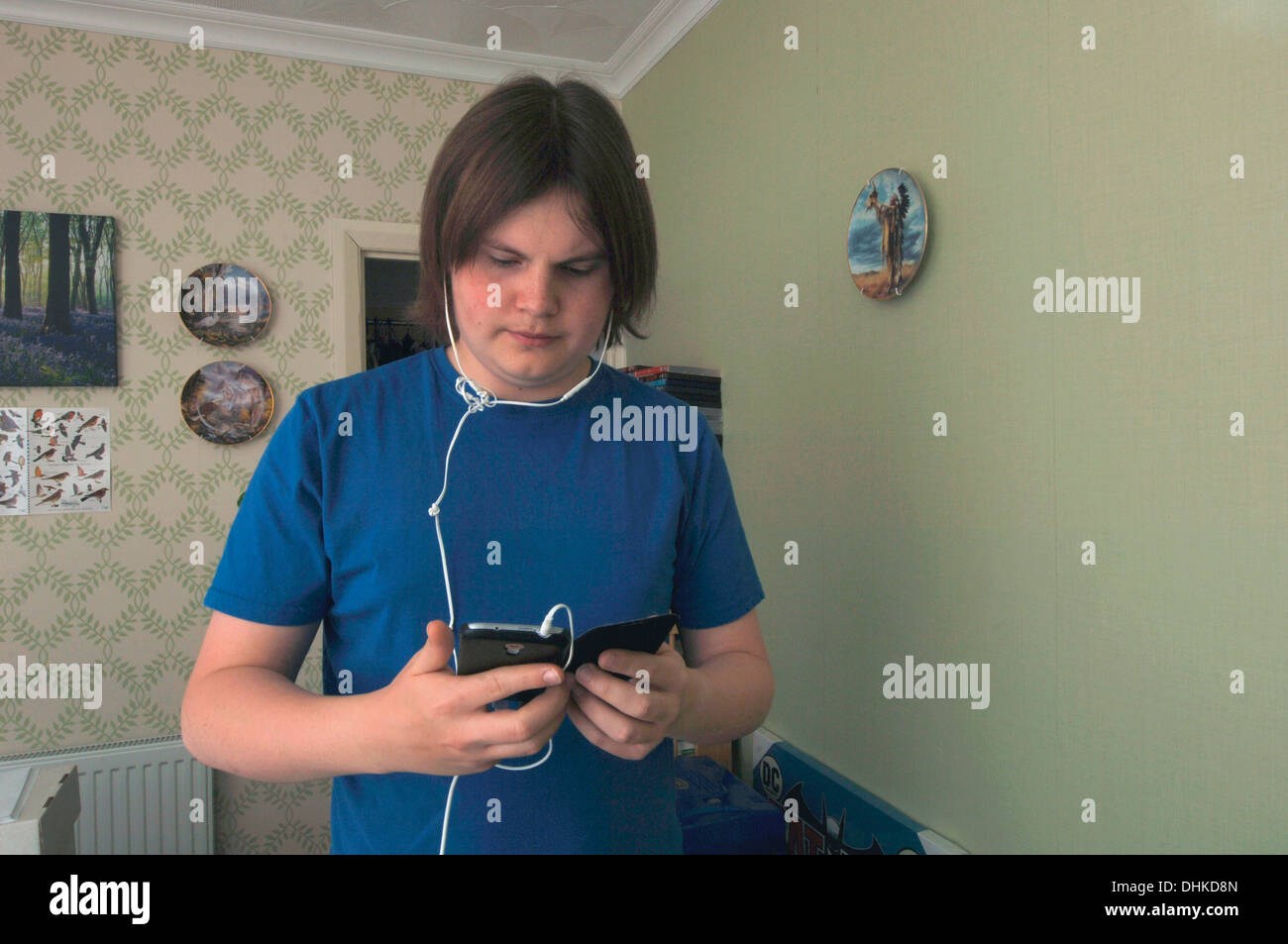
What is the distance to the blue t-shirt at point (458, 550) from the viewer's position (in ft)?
2.67

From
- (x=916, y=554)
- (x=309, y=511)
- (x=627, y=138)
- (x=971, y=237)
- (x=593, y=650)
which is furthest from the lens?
(x=916, y=554)

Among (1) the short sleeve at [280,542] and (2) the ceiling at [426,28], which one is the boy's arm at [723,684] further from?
(2) the ceiling at [426,28]

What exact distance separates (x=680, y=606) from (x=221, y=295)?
2.38m

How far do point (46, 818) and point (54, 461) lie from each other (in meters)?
1.67

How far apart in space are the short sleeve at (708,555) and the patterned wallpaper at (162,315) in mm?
2222

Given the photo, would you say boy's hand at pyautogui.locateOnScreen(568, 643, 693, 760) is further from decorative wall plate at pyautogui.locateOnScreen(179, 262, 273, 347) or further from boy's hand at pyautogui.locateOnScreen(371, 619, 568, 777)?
decorative wall plate at pyautogui.locateOnScreen(179, 262, 273, 347)

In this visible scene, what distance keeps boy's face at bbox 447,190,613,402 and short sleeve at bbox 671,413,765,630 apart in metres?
0.21

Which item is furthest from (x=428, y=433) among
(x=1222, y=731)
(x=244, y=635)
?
(x=1222, y=731)

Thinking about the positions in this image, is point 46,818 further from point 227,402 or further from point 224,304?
point 224,304

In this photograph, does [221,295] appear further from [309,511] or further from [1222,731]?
[1222,731]

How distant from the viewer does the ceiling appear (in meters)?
2.56

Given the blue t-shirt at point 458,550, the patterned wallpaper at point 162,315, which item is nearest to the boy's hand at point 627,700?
the blue t-shirt at point 458,550

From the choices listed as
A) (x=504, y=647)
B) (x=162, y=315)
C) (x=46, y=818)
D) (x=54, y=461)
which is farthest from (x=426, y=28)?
(x=504, y=647)

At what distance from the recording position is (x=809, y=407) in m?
1.89
